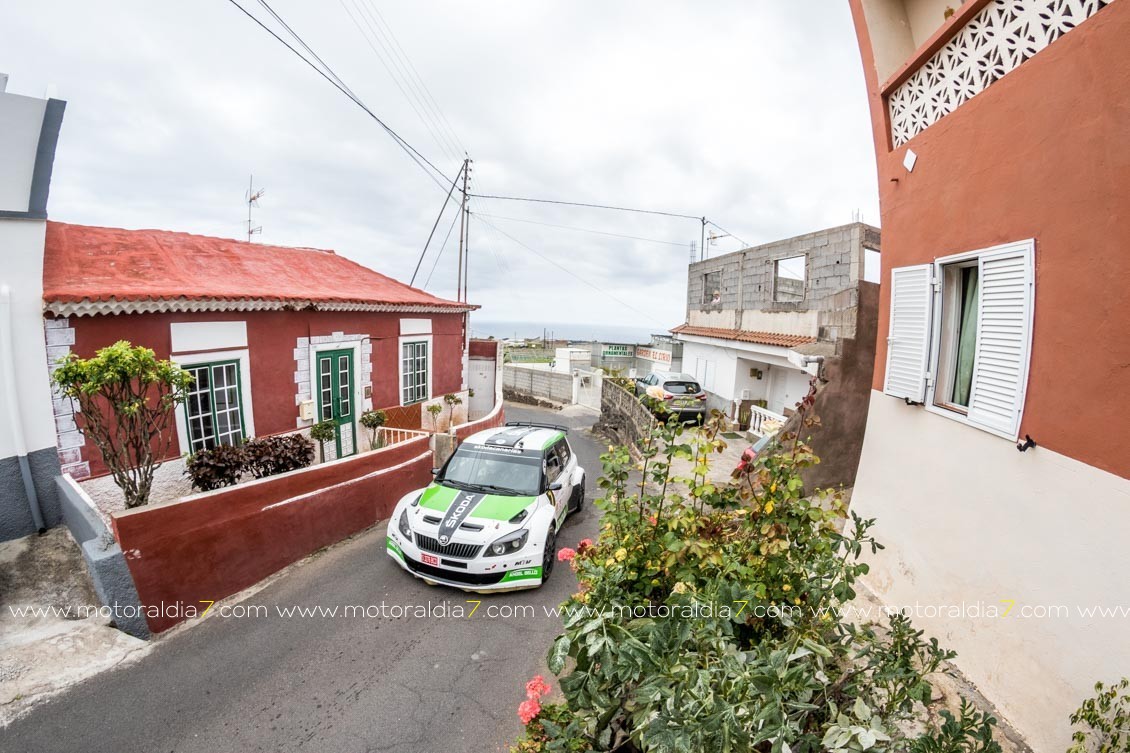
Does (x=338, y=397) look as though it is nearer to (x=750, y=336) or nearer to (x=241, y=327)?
(x=241, y=327)

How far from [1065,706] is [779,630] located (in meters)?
1.59

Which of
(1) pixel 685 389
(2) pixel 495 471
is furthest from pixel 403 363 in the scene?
(1) pixel 685 389

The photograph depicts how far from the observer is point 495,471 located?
22.6 feet

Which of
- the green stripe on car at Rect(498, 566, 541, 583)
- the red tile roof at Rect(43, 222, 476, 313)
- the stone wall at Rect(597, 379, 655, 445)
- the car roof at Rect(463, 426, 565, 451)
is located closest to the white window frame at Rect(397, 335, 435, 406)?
the red tile roof at Rect(43, 222, 476, 313)

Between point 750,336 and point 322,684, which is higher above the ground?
point 750,336

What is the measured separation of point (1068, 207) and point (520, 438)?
646 centimetres

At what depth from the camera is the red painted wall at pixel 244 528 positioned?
4918 millimetres

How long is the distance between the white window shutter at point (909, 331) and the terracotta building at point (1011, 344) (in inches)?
0.7

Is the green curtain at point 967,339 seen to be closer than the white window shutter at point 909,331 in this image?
Yes

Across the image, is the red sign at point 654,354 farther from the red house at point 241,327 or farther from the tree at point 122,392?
the tree at point 122,392

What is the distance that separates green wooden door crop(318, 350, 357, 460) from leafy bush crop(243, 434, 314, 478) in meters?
2.22

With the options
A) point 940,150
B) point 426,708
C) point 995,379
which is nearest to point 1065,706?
point 995,379

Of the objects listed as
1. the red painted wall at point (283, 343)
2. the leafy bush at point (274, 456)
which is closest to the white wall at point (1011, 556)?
the leafy bush at point (274, 456)

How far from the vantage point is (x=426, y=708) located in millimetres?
4152
